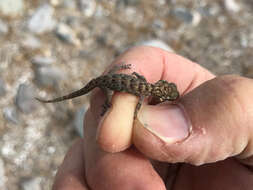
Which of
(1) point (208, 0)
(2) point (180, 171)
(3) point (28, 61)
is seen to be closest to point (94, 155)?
(2) point (180, 171)

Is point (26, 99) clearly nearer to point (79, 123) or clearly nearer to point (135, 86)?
point (79, 123)

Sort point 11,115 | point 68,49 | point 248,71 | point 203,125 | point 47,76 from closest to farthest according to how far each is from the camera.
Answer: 1. point 203,125
2. point 11,115
3. point 47,76
4. point 68,49
5. point 248,71

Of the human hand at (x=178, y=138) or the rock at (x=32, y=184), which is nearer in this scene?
the human hand at (x=178, y=138)

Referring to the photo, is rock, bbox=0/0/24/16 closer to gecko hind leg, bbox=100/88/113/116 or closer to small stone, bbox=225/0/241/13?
gecko hind leg, bbox=100/88/113/116

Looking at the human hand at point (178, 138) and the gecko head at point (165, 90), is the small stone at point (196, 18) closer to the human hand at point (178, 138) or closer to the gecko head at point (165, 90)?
the gecko head at point (165, 90)

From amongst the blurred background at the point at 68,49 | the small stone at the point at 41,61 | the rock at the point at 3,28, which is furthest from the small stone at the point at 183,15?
the rock at the point at 3,28

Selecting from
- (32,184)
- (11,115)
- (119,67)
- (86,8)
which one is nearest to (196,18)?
(86,8)
